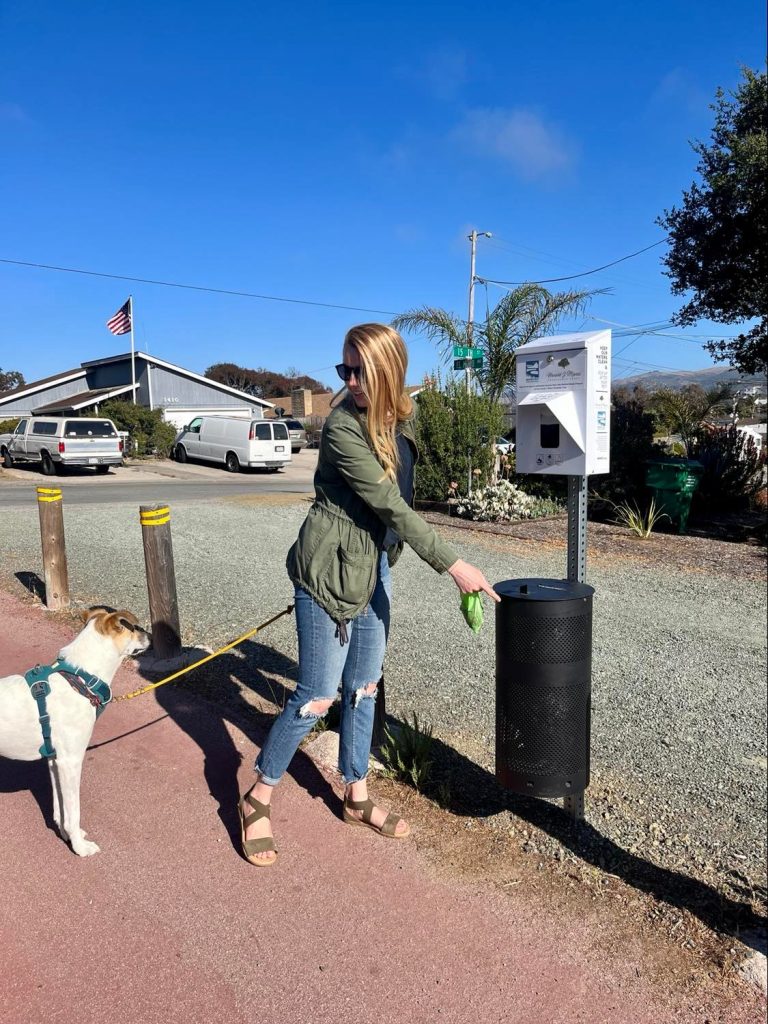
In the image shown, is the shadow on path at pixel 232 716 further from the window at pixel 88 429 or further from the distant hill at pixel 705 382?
the window at pixel 88 429

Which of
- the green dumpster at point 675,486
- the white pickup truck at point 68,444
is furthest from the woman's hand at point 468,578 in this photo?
the white pickup truck at point 68,444

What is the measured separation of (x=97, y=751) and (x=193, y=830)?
96 centimetres

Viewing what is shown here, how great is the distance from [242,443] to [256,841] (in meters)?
24.3

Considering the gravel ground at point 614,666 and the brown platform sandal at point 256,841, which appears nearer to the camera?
the brown platform sandal at point 256,841

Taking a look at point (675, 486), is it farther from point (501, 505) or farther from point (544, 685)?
point (544, 685)

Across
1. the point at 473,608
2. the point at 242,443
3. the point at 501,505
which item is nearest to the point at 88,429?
the point at 242,443

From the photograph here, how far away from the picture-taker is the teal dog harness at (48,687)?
110 inches

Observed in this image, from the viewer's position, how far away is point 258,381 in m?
82.4

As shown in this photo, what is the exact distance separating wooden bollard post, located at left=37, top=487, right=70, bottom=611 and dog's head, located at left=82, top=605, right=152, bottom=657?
378 cm

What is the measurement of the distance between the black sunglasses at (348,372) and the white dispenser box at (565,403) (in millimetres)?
907

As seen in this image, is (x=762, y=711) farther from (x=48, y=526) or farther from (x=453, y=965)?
(x=48, y=526)

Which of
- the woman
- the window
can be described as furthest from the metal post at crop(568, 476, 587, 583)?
the window

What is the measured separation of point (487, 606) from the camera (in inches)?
287

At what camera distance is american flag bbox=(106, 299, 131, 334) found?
34.5 meters
